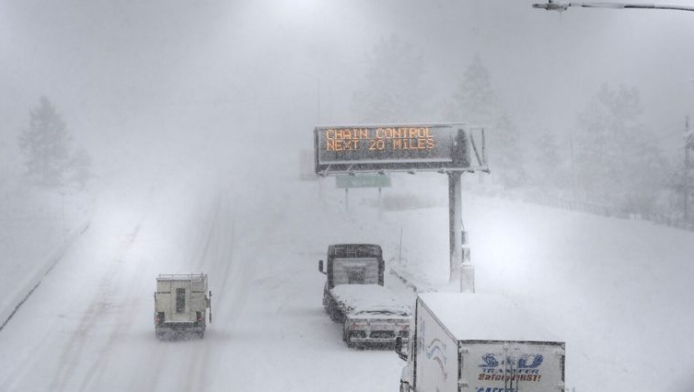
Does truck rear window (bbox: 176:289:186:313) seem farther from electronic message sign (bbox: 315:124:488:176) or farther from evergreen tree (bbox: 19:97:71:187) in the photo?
evergreen tree (bbox: 19:97:71:187)

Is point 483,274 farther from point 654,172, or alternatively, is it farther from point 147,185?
point 654,172

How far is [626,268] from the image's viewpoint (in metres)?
42.6

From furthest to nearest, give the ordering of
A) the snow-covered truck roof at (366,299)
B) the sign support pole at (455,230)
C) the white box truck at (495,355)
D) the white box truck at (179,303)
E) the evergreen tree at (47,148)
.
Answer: the evergreen tree at (47,148) < the sign support pole at (455,230) < the white box truck at (179,303) < the snow-covered truck roof at (366,299) < the white box truck at (495,355)

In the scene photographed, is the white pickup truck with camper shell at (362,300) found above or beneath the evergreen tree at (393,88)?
beneath

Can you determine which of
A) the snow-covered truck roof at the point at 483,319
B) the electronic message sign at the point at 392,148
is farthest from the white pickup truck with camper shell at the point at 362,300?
the snow-covered truck roof at the point at 483,319

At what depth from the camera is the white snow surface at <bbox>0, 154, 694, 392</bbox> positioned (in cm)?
2367

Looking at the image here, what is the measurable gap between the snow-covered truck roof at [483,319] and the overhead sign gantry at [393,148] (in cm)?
1647

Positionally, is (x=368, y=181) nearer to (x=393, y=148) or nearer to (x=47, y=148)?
(x=393, y=148)

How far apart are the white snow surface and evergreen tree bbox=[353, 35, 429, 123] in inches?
822

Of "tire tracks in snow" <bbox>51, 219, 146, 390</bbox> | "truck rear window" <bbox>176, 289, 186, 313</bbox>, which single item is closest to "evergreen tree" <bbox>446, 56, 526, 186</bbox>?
"tire tracks in snow" <bbox>51, 219, 146, 390</bbox>

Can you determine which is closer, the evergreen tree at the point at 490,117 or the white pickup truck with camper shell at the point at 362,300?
the white pickup truck with camper shell at the point at 362,300

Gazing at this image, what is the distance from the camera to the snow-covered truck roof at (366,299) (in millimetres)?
26609

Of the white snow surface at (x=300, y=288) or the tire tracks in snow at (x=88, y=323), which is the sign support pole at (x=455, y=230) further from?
the tire tracks in snow at (x=88, y=323)

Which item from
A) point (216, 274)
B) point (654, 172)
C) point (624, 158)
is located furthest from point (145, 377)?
point (654, 172)
